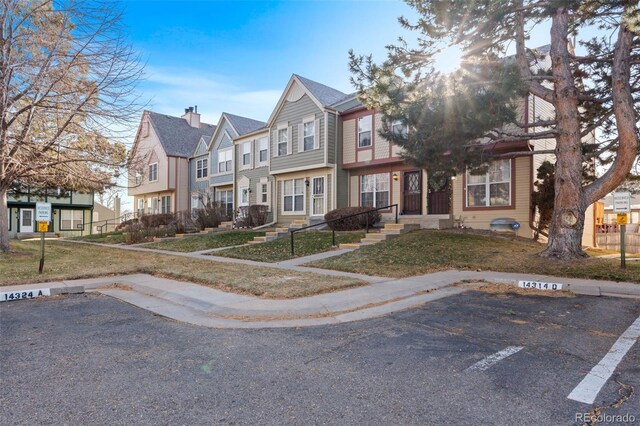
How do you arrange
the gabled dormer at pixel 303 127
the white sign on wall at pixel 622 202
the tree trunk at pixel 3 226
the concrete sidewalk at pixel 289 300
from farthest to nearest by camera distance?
the gabled dormer at pixel 303 127 → the tree trunk at pixel 3 226 → the white sign on wall at pixel 622 202 → the concrete sidewalk at pixel 289 300

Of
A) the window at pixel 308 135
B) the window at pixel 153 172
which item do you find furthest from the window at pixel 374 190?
the window at pixel 153 172

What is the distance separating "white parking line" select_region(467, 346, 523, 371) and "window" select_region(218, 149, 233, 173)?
24.9 m

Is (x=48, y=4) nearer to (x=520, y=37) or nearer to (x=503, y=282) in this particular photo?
(x=520, y=37)

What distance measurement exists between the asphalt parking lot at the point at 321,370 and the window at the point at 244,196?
1996 cm

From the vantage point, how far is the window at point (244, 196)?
26016 millimetres

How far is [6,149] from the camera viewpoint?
1195cm

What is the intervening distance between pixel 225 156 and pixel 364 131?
12.0 m

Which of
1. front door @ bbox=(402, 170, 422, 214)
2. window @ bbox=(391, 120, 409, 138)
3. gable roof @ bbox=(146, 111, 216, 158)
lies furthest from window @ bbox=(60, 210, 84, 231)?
window @ bbox=(391, 120, 409, 138)

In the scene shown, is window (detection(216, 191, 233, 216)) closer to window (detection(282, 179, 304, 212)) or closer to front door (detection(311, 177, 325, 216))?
window (detection(282, 179, 304, 212))

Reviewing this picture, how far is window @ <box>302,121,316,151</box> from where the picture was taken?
2105 cm

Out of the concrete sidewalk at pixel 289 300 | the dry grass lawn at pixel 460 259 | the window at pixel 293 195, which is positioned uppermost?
Result: the window at pixel 293 195

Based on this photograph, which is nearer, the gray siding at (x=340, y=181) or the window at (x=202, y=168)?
the gray siding at (x=340, y=181)

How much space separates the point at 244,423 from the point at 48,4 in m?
14.6

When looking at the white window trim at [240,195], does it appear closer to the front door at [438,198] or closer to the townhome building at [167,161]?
the townhome building at [167,161]
